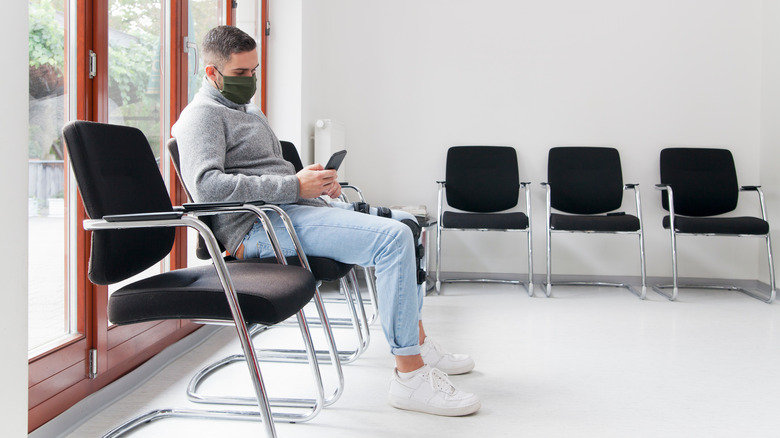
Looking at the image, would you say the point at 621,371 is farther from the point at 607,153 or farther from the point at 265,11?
the point at 265,11

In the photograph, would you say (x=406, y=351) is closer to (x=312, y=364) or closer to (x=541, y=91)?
(x=312, y=364)

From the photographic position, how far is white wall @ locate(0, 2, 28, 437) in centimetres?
97

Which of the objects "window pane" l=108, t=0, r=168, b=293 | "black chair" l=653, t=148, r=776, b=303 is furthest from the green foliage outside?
"black chair" l=653, t=148, r=776, b=303

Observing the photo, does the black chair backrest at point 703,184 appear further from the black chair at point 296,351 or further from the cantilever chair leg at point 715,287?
the black chair at point 296,351

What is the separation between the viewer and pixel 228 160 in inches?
69.1

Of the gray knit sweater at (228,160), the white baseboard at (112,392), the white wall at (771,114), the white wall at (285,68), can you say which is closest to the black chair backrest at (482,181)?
the white wall at (285,68)

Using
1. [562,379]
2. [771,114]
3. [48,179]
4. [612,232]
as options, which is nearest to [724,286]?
[612,232]

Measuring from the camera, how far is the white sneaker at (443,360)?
6.60 ft

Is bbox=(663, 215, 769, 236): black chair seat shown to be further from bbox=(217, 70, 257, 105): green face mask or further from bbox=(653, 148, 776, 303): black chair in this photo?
bbox=(217, 70, 257, 105): green face mask

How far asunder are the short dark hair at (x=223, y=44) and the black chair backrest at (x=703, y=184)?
9.59 ft

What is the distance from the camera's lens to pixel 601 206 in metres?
3.79

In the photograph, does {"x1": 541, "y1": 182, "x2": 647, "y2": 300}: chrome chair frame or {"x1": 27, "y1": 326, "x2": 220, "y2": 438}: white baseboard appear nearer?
{"x1": 27, "y1": 326, "x2": 220, "y2": 438}: white baseboard

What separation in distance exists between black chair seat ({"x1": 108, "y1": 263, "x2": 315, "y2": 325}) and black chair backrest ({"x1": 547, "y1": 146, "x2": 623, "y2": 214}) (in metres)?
2.76

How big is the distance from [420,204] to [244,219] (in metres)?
2.47
